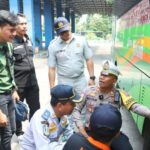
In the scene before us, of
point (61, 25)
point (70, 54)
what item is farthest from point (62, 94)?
point (70, 54)

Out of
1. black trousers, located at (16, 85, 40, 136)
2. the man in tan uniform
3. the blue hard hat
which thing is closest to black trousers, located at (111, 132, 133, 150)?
the man in tan uniform

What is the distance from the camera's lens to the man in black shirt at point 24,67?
529 cm

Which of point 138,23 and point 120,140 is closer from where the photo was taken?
point 120,140

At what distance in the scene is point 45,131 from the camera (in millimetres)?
2924

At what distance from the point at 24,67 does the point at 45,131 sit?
2.64 m

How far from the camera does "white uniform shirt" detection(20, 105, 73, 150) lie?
290 centimetres

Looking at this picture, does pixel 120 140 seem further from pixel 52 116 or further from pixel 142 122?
pixel 142 122

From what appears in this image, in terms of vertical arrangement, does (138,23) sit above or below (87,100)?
above

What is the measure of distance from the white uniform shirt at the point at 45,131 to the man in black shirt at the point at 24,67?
7.80 ft

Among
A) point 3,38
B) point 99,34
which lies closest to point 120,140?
point 3,38

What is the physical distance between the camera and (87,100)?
12.4ft

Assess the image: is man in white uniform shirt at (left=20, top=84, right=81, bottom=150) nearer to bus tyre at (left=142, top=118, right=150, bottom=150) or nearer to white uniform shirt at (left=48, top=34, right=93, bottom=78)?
bus tyre at (left=142, top=118, right=150, bottom=150)

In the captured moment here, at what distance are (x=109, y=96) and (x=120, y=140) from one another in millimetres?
1030

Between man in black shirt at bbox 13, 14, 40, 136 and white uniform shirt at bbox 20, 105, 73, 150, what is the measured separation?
93.6 inches
